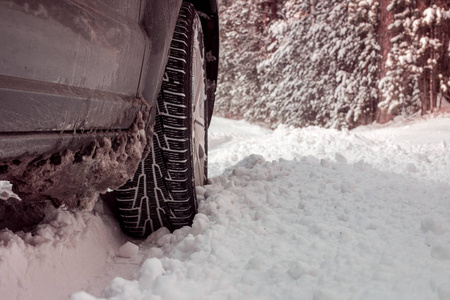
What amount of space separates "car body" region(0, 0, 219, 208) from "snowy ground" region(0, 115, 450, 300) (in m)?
0.22

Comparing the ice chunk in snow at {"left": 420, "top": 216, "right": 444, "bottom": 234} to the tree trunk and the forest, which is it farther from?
the tree trunk

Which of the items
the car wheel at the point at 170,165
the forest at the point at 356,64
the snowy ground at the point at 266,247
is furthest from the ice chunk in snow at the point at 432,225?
the forest at the point at 356,64

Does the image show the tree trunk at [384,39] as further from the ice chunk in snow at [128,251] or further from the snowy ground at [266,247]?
the ice chunk in snow at [128,251]

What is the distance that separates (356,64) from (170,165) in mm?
8429

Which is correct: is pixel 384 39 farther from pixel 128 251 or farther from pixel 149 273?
pixel 149 273

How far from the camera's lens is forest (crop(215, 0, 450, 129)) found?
7.20m

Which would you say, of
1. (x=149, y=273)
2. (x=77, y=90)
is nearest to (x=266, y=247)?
(x=149, y=273)

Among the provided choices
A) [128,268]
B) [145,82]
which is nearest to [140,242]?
[128,268]

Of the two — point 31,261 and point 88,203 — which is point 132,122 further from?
point 31,261

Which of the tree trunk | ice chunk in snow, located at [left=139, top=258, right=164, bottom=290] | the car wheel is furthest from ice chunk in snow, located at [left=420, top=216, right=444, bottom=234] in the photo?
the tree trunk

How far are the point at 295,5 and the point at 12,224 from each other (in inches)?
425

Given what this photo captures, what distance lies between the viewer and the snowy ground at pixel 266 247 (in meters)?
1.16

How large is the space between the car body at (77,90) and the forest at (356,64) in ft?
21.9

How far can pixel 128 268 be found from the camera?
1.48 meters
